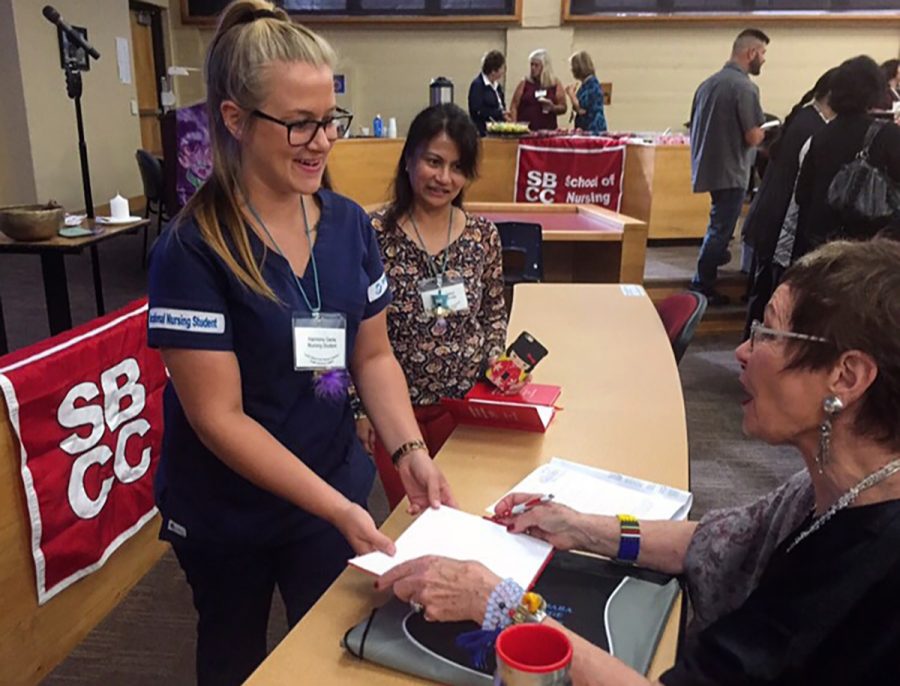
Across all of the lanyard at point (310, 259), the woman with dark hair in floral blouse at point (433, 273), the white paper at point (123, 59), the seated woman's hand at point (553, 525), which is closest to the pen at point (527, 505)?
the seated woman's hand at point (553, 525)

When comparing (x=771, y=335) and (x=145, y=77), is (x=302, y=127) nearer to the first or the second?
(x=771, y=335)

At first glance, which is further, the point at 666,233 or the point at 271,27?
the point at 666,233

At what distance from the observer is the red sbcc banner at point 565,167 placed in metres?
5.44

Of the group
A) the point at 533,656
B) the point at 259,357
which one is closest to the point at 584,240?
the point at 259,357

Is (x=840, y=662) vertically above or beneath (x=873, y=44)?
beneath

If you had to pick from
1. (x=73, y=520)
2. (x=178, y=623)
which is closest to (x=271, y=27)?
(x=73, y=520)

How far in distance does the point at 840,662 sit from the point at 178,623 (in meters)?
1.88

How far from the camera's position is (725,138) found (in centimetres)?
464

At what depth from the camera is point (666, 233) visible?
20.7ft

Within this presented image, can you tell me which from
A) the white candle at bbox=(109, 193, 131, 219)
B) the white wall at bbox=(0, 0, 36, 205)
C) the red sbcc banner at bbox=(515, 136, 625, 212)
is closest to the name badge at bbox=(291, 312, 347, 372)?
the white candle at bbox=(109, 193, 131, 219)

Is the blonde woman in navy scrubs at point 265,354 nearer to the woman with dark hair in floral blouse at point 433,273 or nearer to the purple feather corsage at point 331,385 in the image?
the purple feather corsage at point 331,385

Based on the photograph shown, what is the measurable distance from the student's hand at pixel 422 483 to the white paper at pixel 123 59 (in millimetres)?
8279

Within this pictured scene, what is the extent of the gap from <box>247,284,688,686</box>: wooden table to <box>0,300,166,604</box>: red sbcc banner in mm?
981

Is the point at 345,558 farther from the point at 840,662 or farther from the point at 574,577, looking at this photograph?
the point at 840,662
